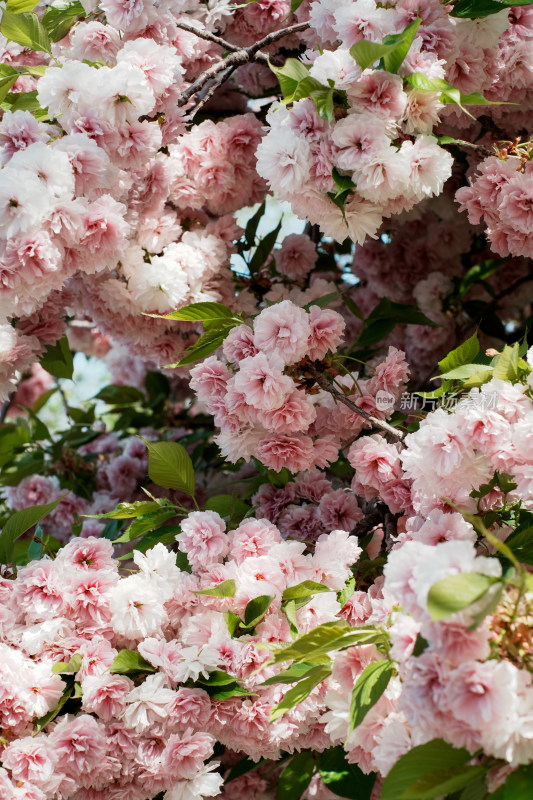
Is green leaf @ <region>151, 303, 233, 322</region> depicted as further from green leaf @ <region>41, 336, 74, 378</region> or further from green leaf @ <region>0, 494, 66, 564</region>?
green leaf @ <region>41, 336, 74, 378</region>

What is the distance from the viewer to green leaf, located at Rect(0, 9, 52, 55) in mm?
1477

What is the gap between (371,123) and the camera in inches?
49.8

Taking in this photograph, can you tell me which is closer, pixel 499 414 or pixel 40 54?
pixel 499 414

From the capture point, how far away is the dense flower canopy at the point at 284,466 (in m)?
0.96

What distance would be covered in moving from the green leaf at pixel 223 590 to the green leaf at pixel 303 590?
80 mm

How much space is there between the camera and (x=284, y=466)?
148 centimetres

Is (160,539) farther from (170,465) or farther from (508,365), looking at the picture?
(508,365)

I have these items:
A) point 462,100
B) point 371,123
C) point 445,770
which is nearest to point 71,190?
point 371,123

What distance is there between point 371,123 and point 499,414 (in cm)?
48

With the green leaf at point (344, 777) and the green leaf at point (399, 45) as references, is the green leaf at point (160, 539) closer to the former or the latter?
the green leaf at point (344, 777)

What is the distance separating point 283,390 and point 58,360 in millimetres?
761

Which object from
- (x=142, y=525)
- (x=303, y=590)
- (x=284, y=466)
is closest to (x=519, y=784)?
(x=303, y=590)

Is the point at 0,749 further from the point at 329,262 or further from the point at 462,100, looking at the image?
the point at 329,262

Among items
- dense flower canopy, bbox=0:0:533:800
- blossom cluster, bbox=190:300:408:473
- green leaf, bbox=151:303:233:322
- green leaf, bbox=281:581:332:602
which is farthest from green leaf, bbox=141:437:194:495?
green leaf, bbox=281:581:332:602
